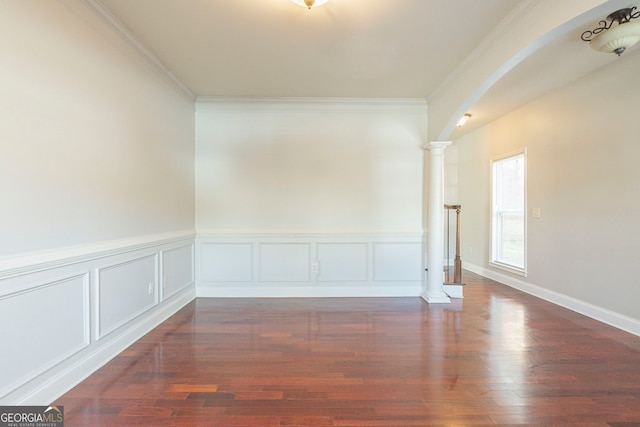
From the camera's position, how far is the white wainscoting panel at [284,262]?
12.7 feet

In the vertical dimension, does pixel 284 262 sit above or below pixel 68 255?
below

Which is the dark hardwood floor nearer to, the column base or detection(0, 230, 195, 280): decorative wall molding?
the column base

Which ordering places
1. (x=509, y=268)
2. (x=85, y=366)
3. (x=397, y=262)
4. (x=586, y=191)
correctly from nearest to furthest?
(x=85, y=366), (x=586, y=191), (x=397, y=262), (x=509, y=268)

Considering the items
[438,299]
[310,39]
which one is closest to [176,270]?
[310,39]

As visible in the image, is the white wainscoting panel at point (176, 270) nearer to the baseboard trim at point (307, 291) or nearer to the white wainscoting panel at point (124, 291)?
the white wainscoting panel at point (124, 291)

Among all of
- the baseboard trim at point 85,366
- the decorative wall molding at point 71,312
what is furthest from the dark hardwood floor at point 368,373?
the decorative wall molding at point 71,312

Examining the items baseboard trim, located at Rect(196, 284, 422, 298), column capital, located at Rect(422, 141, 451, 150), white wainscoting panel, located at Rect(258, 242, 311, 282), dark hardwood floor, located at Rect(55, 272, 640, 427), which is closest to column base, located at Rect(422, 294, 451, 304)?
baseboard trim, located at Rect(196, 284, 422, 298)

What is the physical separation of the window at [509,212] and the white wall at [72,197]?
16.1 ft

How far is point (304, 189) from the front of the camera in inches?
153

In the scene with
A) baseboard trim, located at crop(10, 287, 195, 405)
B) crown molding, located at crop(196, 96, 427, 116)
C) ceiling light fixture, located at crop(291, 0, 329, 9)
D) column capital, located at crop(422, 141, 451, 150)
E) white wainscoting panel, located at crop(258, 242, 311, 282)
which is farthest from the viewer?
white wainscoting panel, located at crop(258, 242, 311, 282)

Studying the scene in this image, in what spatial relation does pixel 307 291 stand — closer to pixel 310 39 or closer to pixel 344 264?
pixel 344 264

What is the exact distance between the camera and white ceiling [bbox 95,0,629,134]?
2.09 m

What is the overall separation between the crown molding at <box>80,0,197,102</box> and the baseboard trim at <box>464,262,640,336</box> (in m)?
5.31

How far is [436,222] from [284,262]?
211 centimetres
